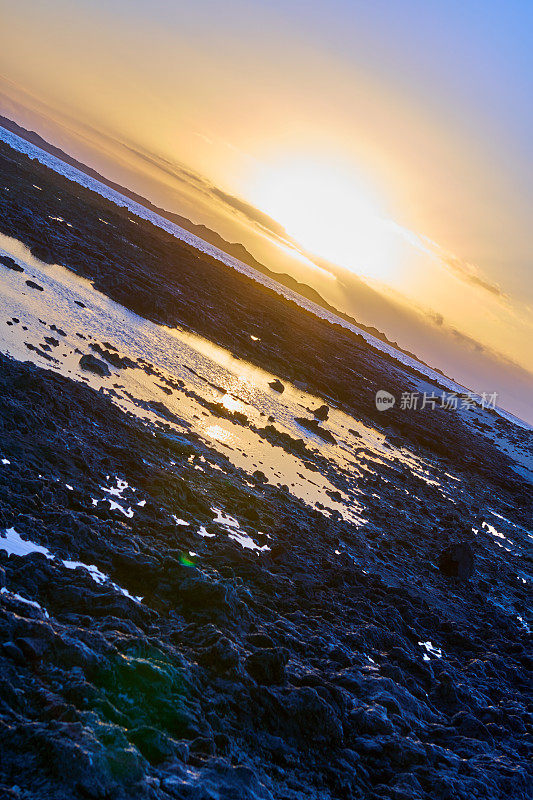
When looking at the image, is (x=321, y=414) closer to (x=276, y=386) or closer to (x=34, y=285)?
(x=276, y=386)

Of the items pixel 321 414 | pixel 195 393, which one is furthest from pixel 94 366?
pixel 321 414

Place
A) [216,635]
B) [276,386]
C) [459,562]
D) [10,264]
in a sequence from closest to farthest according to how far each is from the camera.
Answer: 1. [216,635]
2. [459,562]
3. [10,264]
4. [276,386]

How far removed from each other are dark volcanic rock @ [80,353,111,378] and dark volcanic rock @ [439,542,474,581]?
1428 cm

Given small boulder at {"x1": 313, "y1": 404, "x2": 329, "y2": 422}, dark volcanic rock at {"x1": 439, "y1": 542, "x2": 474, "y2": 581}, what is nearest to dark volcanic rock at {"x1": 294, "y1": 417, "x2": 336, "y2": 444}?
small boulder at {"x1": 313, "y1": 404, "x2": 329, "y2": 422}

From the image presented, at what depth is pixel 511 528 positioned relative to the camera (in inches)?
1211

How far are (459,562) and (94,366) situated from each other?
15145 mm

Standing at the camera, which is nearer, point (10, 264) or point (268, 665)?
point (268, 665)

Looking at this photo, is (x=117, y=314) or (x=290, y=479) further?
(x=117, y=314)

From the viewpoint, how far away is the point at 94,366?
63.5 ft

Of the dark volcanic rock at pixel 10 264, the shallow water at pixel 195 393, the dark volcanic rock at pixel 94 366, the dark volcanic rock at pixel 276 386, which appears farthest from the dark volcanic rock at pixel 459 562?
the dark volcanic rock at pixel 10 264

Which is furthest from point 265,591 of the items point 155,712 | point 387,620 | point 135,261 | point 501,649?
point 135,261

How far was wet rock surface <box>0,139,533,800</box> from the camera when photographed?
536 cm

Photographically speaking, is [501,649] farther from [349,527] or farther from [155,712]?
[155,712]

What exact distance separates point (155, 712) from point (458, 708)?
21.0 feet
